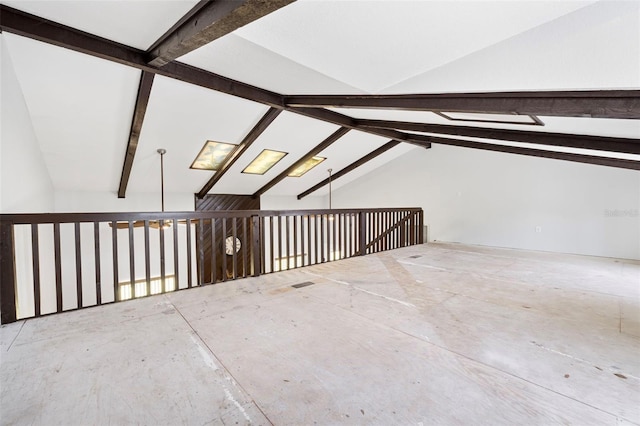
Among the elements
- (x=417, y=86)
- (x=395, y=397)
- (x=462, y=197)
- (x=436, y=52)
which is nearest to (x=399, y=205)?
(x=462, y=197)

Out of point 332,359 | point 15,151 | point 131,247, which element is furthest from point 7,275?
point 332,359

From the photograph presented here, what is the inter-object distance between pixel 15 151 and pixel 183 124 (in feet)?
7.13

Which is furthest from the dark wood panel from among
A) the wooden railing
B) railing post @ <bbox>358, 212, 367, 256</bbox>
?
railing post @ <bbox>358, 212, 367, 256</bbox>

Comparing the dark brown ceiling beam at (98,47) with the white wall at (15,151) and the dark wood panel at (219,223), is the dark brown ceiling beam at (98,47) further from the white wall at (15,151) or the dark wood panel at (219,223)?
the dark wood panel at (219,223)

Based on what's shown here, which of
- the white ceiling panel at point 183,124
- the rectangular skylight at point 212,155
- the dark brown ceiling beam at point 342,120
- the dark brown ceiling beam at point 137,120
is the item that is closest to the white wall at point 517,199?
the dark brown ceiling beam at point 342,120

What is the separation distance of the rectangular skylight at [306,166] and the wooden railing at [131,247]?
7.55ft

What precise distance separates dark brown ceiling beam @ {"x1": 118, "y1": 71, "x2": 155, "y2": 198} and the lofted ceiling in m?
0.03

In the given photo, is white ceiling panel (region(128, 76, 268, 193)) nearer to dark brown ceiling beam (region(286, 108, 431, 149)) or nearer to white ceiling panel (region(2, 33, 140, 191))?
white ceiling panel (region(2, 33, 140, 191))

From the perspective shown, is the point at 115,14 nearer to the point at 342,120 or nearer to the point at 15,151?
the point at 15,151

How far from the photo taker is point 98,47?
9.89 feet

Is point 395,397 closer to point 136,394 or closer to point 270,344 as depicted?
point 270,344

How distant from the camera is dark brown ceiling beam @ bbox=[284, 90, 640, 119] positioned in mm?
2260

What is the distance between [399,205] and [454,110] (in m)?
6.27

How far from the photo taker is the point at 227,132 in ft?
18.2
